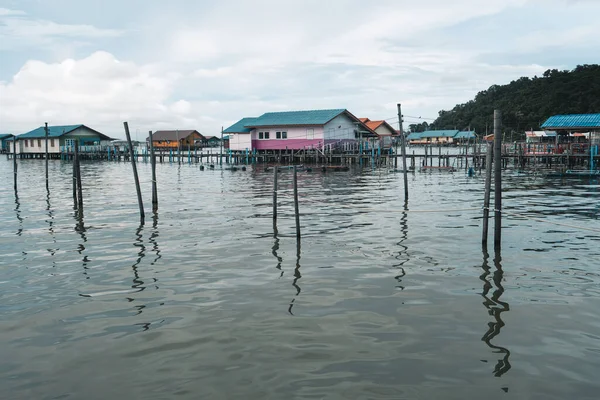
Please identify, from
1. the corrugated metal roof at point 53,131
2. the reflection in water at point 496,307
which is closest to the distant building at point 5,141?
the corrugated metal roof at point 53,131

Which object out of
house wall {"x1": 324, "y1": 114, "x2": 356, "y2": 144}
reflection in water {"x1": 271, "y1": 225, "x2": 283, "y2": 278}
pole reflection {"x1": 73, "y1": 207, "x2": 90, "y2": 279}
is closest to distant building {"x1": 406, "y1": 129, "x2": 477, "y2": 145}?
house wall {"x1": 324, "y1": 114, "x2": 356, "y2": 144}

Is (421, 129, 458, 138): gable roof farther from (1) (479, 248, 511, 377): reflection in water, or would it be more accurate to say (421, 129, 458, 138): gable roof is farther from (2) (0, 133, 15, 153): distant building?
(1) (479, 248, 511, 377): reflection in water

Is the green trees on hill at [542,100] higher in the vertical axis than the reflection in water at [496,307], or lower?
higher

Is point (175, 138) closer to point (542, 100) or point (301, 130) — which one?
point (301, 130)

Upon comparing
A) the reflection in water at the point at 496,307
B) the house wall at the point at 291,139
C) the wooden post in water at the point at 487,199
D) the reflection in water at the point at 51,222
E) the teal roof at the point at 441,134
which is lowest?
the reflection in water at the point at 496,307

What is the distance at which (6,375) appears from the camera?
560 cm

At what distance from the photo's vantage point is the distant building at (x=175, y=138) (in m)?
78.3

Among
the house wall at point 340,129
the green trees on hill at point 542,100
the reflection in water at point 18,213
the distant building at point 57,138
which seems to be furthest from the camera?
the distant building at point 57,138

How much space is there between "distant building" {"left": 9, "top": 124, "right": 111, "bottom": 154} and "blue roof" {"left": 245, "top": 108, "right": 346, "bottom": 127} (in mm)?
32938

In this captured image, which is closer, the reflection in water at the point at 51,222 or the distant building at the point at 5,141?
the reflection in water at the point at 51,222

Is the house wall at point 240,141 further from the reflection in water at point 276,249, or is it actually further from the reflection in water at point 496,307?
the reflection in water at point 496,307

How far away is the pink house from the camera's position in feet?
172

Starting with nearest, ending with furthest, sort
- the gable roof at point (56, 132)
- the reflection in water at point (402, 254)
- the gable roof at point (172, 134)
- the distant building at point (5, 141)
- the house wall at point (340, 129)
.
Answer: the reflection in water at point (402, 254) < the house wall at point (340, 129) < the gable roof at point (56, 132) < the gable roof at point (172, 134) < the distant building at point (5, 141)

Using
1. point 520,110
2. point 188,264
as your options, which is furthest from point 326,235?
point 520,110
